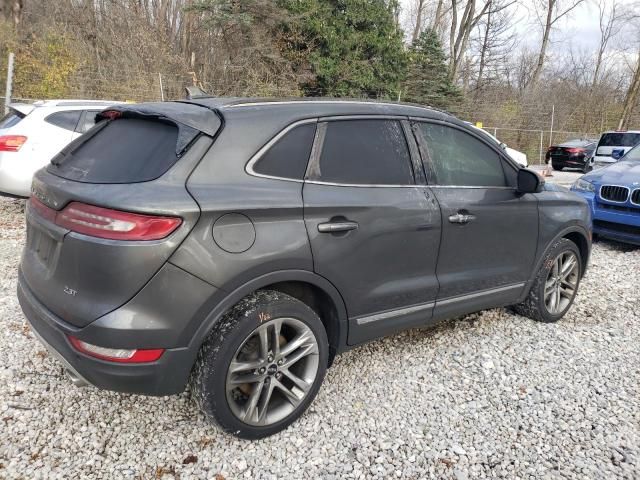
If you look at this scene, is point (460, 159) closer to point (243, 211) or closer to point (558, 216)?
point (558, 216)

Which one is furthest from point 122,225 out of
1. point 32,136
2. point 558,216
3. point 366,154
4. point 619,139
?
point 619,139

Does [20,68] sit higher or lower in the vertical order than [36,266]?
higher

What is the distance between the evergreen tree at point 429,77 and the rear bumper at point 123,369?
812 inches

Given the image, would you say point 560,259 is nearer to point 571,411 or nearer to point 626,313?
point 626,313

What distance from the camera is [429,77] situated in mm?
23625

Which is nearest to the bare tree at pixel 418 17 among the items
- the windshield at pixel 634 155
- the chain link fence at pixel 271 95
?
the chain link fence at pixel 271 95

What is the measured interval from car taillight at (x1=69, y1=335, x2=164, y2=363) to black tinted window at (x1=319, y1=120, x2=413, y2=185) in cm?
124

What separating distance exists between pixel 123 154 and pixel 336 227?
1148 millimetres

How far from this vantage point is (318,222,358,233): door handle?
8.56 feet

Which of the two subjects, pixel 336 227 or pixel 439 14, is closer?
pixel 336 227

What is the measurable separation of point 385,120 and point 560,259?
2.18 m

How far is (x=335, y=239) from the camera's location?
266cm

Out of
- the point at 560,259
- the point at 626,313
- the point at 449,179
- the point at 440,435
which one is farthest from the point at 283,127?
the point at 626,313

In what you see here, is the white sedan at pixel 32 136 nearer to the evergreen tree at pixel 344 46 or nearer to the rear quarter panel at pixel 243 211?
the rear quarter panel at pixel 243 211
